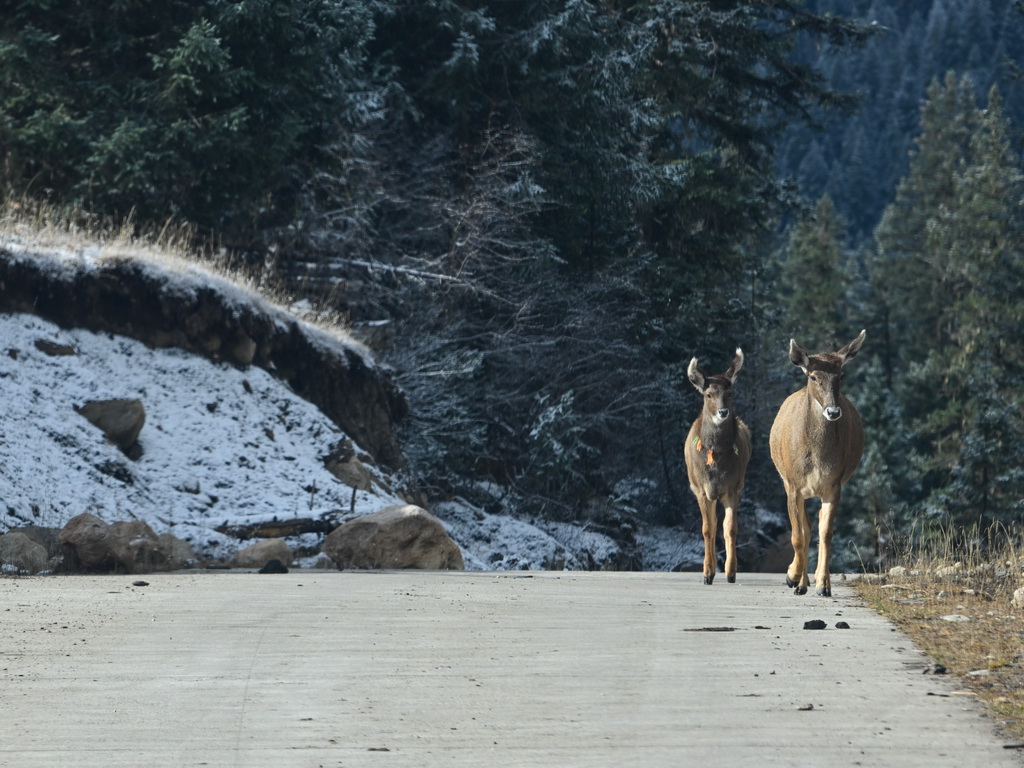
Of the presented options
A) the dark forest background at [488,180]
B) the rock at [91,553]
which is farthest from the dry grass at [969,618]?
the dark forest background at [488,180]

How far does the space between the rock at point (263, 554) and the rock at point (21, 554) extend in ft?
8.89

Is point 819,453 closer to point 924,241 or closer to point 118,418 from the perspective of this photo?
point 118,418

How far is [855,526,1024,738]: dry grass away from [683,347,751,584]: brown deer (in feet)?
4.93

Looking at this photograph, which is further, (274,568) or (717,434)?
(274,568)

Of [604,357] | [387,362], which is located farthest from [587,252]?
[387,362]

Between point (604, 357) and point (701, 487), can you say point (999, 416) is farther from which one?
point (701, 487)

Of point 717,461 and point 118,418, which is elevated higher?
point 717,461

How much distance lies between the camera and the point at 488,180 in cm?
3597

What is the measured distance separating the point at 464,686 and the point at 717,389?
8.63 metres

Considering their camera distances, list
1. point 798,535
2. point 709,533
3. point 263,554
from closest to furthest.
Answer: point 798,535 < point 709,533 < point 263,554

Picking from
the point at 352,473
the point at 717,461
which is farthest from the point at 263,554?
the point at 717,461

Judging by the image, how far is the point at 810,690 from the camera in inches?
343

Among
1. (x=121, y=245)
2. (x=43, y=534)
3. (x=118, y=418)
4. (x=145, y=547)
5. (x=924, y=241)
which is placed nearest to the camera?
(x=145, y=547)

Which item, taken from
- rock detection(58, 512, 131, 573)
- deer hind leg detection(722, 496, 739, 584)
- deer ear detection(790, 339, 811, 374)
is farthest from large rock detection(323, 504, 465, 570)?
deer ear detection(790, 339, 811, 374)
